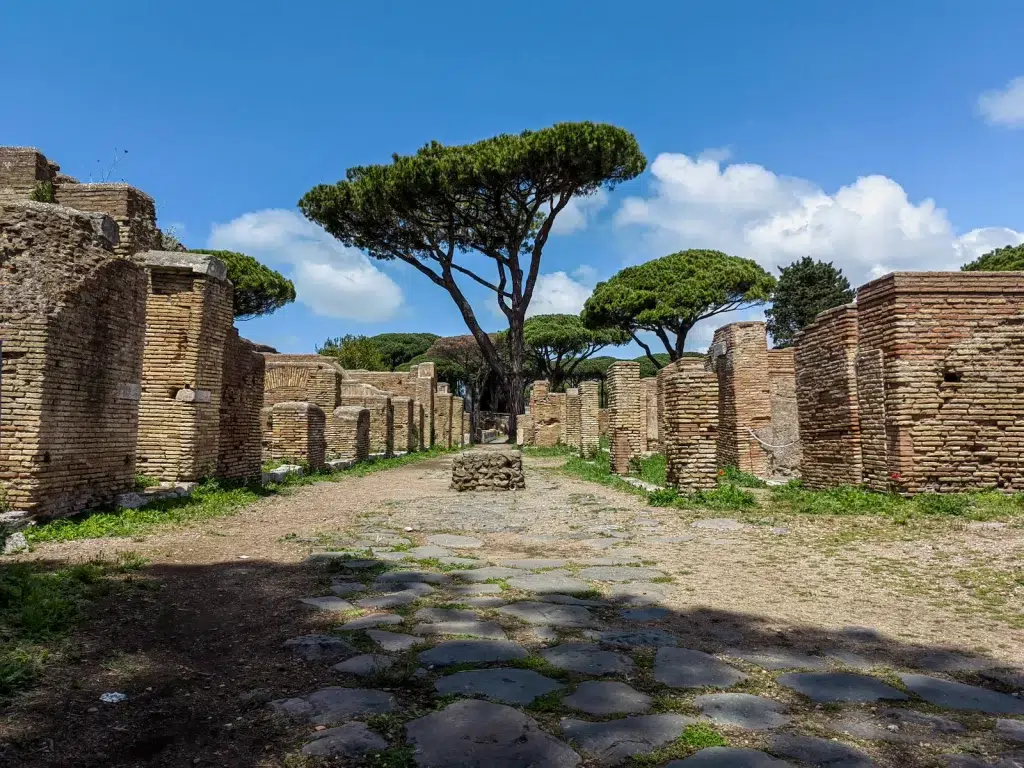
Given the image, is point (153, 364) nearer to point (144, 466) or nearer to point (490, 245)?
point (144, 466)

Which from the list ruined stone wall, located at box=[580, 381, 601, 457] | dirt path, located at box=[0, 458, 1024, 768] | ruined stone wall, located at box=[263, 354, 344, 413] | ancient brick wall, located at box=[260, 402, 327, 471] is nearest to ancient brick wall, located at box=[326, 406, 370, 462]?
ruined stone wall, located at box=[263, 354, 344, 413]

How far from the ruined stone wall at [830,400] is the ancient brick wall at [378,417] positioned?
13.4 meters

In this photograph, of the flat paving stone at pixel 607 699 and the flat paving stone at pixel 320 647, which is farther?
the flat paving stone at pixel 320 647

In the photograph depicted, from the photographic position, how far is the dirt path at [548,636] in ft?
7.40

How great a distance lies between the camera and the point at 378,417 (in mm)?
21281

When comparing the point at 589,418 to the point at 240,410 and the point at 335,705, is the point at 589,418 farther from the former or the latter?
the point at 335,705

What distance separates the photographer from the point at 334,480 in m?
13.6

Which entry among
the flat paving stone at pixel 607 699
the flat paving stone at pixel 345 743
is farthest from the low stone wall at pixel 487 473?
the flat paving stone at pixel 345 743

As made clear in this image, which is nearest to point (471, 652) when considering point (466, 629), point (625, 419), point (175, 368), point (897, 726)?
point (466, 629)

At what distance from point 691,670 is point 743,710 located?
0.47 meters

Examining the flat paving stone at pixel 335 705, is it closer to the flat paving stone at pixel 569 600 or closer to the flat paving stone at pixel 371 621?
the flat paving stone at pixel 371 621

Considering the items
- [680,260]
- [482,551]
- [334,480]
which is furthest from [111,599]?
[680,260]

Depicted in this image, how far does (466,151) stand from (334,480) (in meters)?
16.7

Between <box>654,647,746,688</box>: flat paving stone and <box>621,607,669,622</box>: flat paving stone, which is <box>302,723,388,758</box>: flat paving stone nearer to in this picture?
<box>654,647,746,688</box>: flat paving stone
